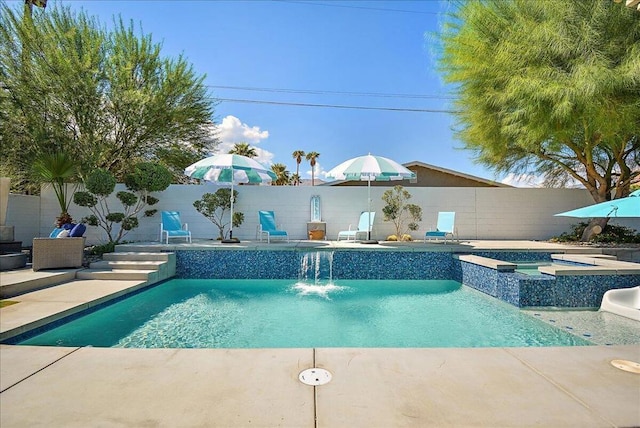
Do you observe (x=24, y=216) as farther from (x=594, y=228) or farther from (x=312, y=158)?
(x=312, y=158)

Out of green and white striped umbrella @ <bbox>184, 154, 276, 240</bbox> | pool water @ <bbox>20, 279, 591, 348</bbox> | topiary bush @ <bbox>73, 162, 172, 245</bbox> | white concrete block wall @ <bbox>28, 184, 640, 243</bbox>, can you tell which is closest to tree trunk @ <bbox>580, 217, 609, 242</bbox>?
white concrete block wall @ <bbox>28, 184, 640, 243</bbox>

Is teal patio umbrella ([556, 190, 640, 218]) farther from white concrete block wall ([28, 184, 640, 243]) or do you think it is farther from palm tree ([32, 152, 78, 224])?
palm tree ([32, 152, 78, 224])

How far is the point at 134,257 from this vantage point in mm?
7070

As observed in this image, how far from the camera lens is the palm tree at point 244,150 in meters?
27.8

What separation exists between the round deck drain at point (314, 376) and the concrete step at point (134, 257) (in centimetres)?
561

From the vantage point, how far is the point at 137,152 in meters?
12.1

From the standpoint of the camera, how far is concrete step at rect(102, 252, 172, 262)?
7.01m

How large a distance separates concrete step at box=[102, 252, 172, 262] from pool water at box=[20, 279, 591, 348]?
750 millimetres

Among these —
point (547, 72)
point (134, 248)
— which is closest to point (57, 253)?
point (134, 248)

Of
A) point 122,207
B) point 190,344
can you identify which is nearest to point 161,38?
point 122,207

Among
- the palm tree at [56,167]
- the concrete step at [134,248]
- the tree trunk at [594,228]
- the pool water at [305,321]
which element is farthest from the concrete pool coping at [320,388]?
the tree trunk at [594,228]

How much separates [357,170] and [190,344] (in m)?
5.97

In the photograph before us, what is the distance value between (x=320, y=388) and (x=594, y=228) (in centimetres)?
1087

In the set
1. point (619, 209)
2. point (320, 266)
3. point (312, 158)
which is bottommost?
point (320, 266)
